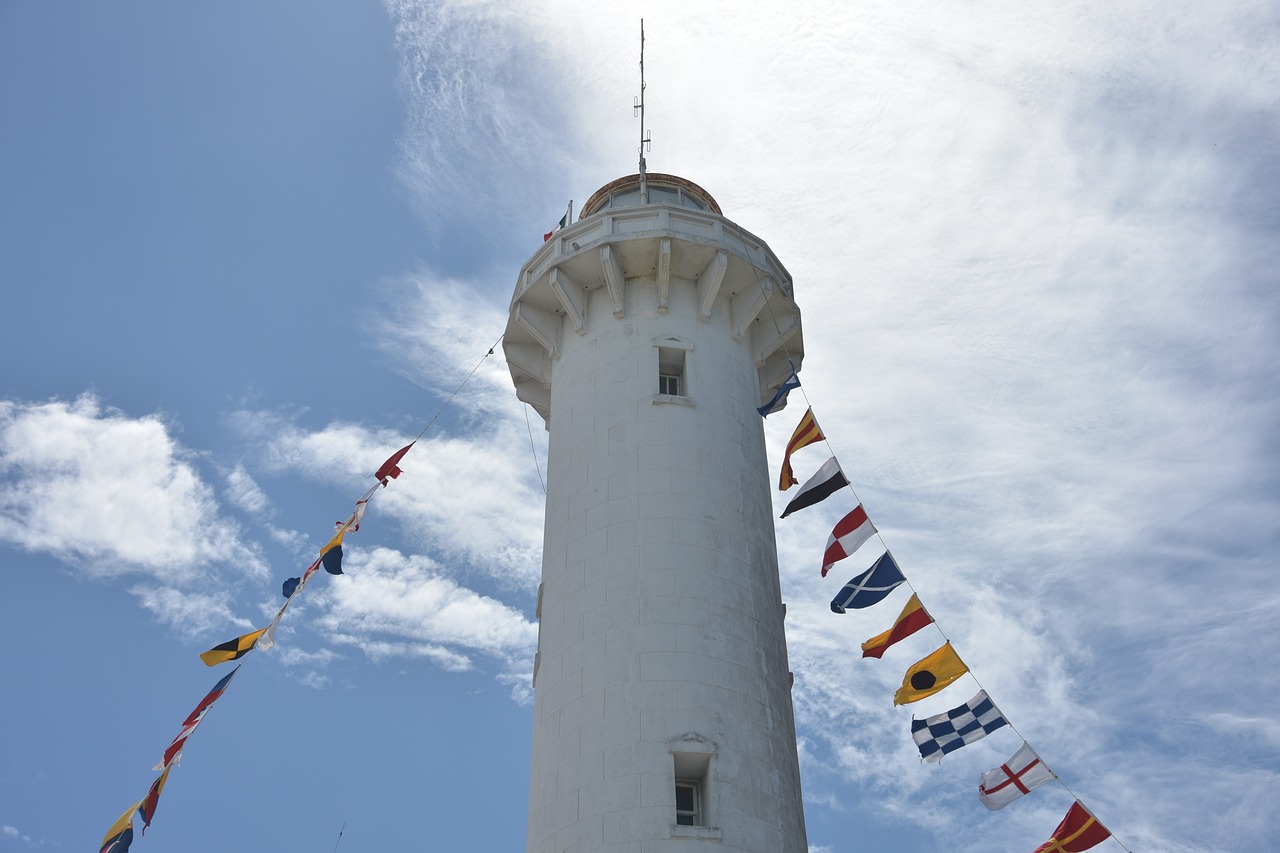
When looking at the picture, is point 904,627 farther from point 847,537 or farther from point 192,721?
point 192,721

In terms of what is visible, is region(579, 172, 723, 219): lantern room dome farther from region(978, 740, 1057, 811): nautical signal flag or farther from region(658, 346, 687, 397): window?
region(978, 740, 1057, 811): nautical signal flag

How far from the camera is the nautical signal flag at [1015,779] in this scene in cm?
2108

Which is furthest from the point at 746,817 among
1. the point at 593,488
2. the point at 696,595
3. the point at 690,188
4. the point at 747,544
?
the point at 690,188

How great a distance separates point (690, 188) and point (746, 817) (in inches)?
702

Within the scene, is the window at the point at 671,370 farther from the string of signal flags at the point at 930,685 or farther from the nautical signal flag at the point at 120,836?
the nautical signal flag at the point at 120,836

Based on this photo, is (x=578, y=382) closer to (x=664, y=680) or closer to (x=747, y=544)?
(x=747, y=544)

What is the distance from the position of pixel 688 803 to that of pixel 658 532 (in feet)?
18.3

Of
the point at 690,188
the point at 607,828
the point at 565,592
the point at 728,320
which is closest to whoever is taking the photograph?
the point at 607,828

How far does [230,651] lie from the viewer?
26297 millimetres

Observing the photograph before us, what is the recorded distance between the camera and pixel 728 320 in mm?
29312

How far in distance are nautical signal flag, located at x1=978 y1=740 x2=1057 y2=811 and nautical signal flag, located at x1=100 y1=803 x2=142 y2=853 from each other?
1802 cm

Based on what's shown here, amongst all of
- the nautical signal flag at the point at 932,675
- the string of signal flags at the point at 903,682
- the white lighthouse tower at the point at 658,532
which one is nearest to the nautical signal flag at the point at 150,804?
the string of signal flags at the point at 903,682

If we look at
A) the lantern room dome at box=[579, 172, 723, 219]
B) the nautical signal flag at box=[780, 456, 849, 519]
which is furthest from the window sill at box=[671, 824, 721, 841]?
the lantern room dome at box=[579, 172, 723, 219]

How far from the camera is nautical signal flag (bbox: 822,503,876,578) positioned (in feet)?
79.4
